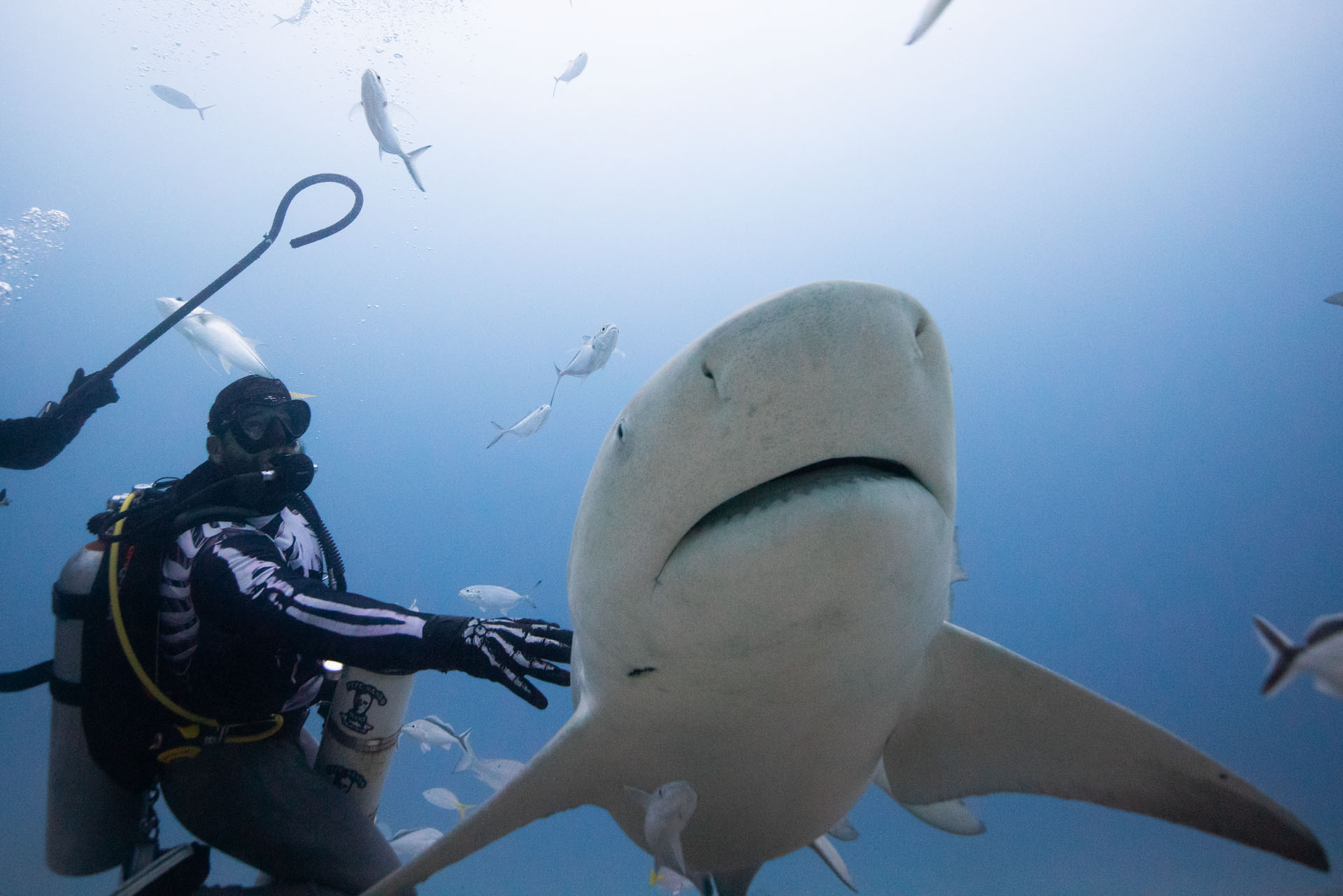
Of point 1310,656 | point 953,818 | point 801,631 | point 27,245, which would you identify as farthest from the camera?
point 27,245

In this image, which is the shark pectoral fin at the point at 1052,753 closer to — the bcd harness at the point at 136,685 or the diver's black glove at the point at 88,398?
the bcd harness at the point at 136,685

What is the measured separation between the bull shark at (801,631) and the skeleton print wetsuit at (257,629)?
2.10ft

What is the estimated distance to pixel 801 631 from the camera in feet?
3.83

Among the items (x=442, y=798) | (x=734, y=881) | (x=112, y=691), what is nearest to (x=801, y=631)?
(x=734, y=881)

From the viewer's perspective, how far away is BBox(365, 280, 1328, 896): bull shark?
0.96 metres

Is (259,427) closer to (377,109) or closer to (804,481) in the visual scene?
(804,481)

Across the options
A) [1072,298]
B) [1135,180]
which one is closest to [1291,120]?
[1135,180]

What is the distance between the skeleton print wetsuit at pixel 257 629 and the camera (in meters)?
1.95

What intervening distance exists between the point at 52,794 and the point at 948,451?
146 inches

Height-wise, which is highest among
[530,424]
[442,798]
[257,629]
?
[257,629]

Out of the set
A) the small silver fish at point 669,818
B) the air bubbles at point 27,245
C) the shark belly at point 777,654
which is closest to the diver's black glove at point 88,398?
the shark belly at point 777,654

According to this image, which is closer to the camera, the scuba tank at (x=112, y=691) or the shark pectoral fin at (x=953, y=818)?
the scuba tank at (x=112, y=691)

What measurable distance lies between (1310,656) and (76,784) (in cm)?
393

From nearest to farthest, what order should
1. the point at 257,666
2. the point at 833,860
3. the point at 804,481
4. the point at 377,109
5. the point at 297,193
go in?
the point at 804,481, the point at 257,666, the point at 833,860, the point at 377,109, the point at 297,193
